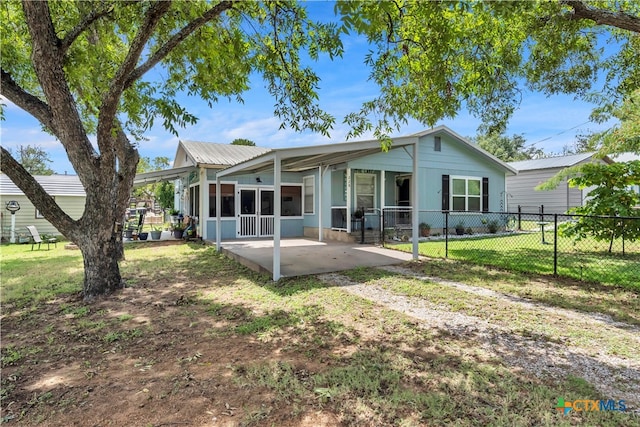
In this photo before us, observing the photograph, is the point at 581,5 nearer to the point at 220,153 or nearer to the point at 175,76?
the point at 175,76

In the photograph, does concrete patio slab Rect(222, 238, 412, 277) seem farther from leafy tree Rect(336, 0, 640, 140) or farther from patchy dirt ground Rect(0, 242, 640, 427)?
leafy tree Rect(336, 0, 640, 140)

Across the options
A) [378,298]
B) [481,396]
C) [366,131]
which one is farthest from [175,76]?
[481,396]

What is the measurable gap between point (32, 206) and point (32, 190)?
50.2 feet

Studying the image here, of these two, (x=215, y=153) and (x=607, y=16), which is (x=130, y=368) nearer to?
(x=607, y=16)

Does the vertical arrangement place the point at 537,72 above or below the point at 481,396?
above

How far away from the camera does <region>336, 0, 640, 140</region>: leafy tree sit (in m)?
4.45

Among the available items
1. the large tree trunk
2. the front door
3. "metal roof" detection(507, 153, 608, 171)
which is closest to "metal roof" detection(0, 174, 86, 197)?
the front door

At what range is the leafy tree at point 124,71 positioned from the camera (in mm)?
4930

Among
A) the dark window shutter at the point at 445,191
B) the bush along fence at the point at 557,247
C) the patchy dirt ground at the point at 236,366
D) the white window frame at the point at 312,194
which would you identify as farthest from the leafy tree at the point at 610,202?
the white window frame at the point at 312,194

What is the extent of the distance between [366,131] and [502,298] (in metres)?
3.62

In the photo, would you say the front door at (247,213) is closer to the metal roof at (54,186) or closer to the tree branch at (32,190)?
the tree branch at (32,190)

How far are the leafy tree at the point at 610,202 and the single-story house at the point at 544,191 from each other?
32.6ft

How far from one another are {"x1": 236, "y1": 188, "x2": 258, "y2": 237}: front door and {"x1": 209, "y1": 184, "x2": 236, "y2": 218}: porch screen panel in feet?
0.91

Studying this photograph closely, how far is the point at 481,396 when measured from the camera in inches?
101
